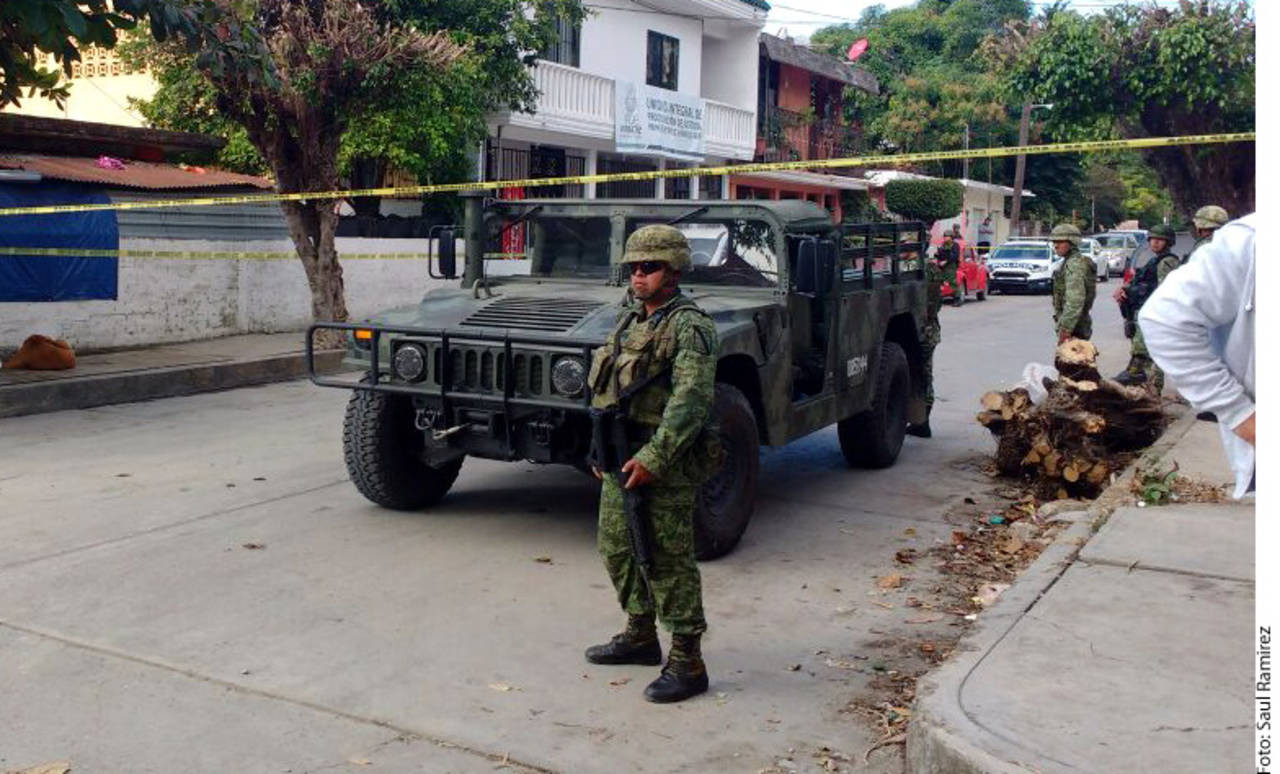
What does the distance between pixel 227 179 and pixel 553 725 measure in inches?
508

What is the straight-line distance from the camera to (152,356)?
13.4 metres

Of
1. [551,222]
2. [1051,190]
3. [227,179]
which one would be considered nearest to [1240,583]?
[551,222]

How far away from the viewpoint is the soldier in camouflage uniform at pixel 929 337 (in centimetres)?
966

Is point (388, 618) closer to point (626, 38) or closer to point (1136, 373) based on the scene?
point (1136, 373)

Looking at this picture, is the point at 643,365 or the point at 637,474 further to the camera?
the point at 643,365

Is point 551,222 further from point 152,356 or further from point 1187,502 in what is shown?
point 152,356

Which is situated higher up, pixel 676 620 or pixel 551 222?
pixel 551 222

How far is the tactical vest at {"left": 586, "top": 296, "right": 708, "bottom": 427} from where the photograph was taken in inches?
178

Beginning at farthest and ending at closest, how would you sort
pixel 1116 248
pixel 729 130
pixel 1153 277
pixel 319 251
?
1. pixel 1116 248
2. pixel 729 130
3. pixel 319 251
4. pixel 1153 277

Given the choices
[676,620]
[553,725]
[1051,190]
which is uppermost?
[1051,190]

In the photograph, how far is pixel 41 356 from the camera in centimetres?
1196

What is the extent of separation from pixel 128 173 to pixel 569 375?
10458mm

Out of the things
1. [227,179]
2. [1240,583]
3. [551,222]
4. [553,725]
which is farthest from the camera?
[227,179]

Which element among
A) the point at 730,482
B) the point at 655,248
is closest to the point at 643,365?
the point at 655,248
